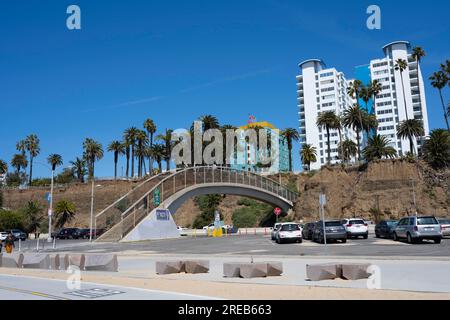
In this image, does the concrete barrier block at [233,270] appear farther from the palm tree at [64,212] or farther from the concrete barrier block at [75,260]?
the palm tree at [64,212]

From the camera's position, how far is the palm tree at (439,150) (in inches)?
2608

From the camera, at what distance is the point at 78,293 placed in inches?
421

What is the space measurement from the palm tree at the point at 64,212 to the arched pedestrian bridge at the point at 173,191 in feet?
103

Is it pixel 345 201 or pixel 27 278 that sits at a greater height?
pixel 345 201

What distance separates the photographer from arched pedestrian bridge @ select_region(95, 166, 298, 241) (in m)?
43.6

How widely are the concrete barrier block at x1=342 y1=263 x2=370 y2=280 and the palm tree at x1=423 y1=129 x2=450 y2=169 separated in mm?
62510

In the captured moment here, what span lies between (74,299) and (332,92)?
139 m

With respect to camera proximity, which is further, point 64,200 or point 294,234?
point 64,200

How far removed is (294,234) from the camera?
30156 millimetres

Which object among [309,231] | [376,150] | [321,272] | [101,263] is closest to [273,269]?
[321,272]

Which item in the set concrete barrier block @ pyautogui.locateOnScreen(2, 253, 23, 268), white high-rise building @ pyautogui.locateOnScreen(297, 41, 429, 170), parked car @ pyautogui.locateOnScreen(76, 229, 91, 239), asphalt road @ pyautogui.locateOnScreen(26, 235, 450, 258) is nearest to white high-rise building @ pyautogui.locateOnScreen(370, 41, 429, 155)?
white high-rise building @ pyautogui.locateOnScreen(297, 41, 429, 170)

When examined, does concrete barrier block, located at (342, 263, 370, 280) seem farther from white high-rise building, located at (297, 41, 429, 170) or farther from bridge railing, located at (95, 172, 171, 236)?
white high-rise building, located at (297, 41, 429, 170)

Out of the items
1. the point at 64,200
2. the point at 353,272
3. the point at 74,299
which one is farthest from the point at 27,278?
the point at 64,200
